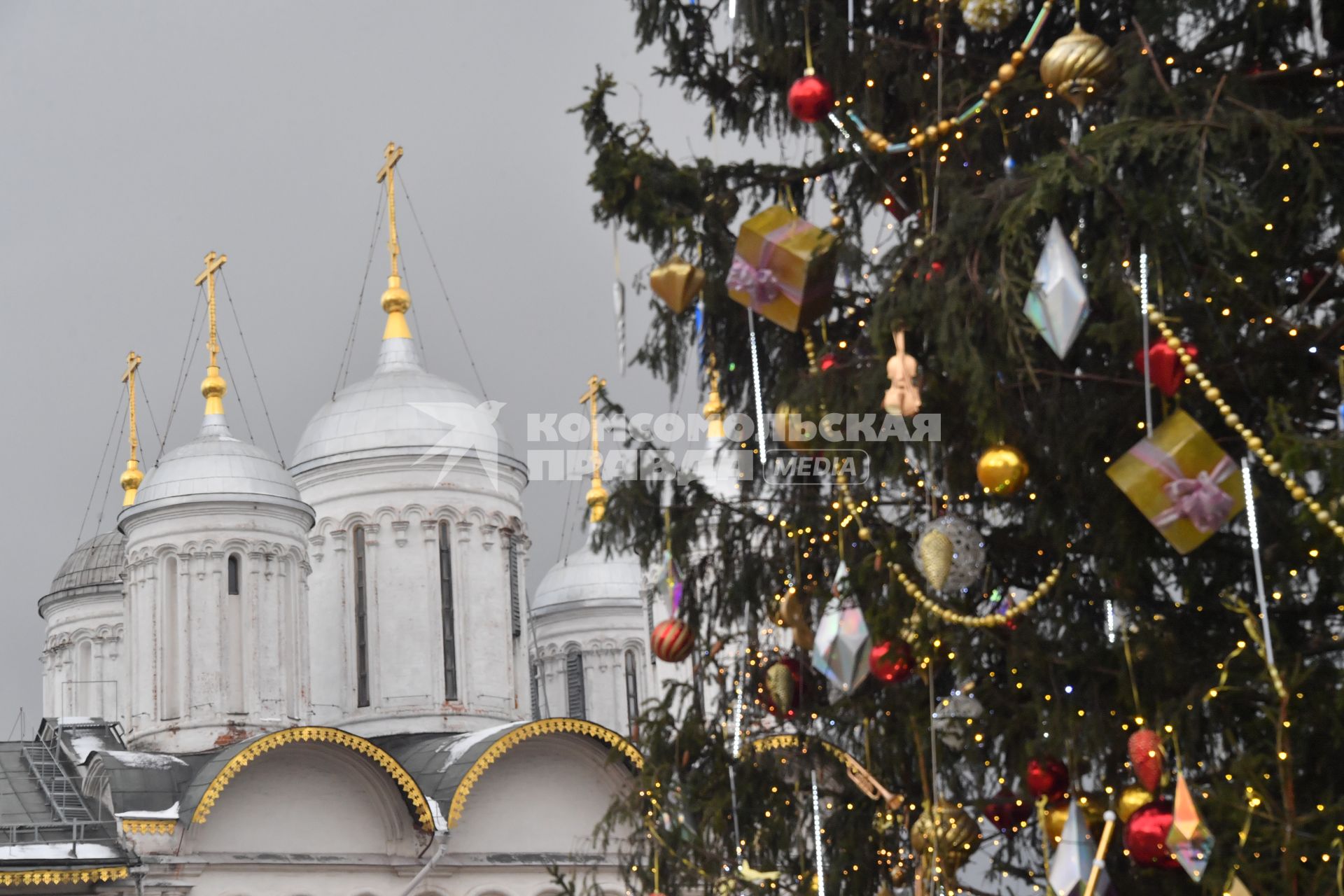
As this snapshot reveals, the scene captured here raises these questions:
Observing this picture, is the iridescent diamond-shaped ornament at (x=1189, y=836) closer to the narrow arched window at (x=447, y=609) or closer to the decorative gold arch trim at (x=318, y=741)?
the decorative gold arch trim at (x=318, y=741)

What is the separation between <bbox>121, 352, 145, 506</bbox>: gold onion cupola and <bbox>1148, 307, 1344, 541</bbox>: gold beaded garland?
2216cm

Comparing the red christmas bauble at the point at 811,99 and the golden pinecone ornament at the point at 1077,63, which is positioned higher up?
the red christmas bauble at the point at 811,99

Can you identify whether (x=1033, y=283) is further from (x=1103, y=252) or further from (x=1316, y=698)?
(x=1316, y=698)

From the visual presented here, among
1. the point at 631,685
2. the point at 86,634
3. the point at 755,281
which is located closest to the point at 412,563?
the point at 631,685

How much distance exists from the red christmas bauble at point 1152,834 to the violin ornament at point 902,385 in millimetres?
1460

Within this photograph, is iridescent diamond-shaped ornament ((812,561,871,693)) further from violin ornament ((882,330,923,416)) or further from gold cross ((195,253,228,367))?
gold cross ((195,253,228,367))

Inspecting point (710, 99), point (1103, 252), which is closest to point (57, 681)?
point (710, 99)

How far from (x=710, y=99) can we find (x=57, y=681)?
23.8 m

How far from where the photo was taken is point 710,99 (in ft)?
28.1

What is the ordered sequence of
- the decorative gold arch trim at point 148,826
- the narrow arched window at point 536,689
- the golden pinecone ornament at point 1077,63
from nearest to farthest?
1. the golden pinecone ornament at point 1077,63
2. the decorative gold arch trim at point 148,826
3. the narrow arched window at point 536,689

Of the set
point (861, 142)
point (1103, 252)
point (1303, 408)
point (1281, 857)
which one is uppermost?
point (861, 142)

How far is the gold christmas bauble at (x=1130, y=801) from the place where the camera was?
626cm

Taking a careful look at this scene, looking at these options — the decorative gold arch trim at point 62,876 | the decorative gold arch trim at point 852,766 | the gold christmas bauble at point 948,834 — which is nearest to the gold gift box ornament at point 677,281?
the decorative gold arch trim at point 852,766

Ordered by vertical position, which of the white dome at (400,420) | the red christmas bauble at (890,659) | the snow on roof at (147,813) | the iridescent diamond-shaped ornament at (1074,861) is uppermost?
the white dome at (400,420)
